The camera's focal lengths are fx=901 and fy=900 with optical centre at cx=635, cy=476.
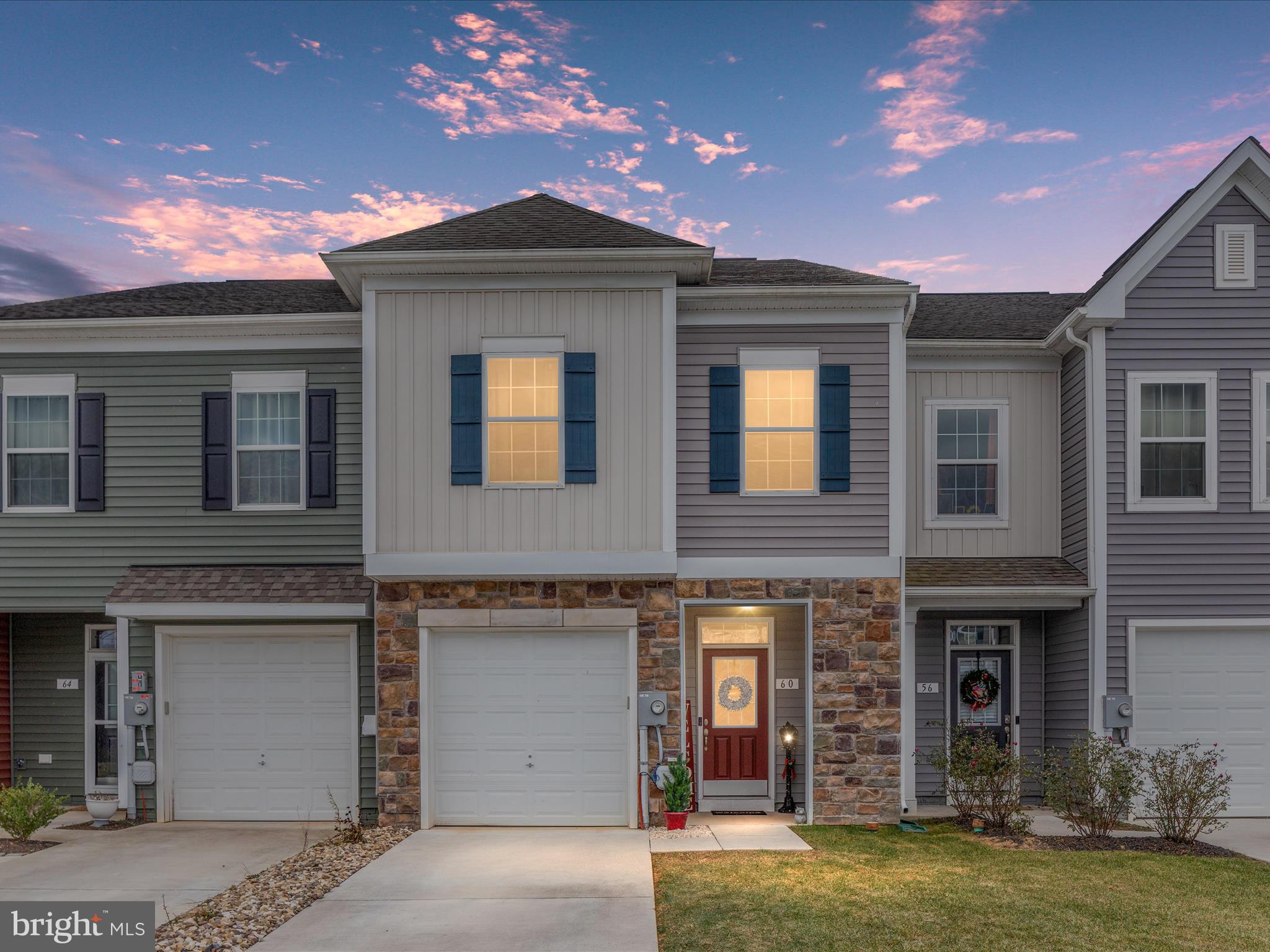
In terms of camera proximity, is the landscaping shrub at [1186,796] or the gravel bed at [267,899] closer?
the gravel bed at [267,899]

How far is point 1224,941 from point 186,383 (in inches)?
466

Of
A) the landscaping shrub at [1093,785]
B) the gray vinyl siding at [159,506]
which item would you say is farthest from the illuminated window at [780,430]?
the gray vinyl siding at [159,506]

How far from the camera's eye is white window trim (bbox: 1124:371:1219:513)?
10984mm

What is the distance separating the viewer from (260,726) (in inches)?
439

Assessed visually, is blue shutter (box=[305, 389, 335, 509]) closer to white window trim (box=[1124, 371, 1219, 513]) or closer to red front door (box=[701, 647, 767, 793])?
red front door (box=[701, 647, 767, 793])

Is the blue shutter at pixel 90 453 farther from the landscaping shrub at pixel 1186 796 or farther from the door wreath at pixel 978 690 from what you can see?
the landscaping shrub at pixel 1186 796

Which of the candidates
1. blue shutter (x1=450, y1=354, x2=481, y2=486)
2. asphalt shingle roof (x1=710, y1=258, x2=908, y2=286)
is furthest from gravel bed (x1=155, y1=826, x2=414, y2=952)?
asphalt shingle roof (x1=710, y1=258, x2=908, y2=286)

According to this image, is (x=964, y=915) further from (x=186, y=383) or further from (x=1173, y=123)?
(x=1173, y=123)

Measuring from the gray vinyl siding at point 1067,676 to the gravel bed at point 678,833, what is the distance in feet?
15.6

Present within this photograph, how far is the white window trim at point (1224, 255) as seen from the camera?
11062 mm

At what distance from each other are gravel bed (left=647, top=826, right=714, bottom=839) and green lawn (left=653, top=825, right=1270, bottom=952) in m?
0.82

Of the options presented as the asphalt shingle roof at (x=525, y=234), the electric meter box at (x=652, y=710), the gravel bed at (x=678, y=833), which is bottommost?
the gravel bed at (x=678, y=833)

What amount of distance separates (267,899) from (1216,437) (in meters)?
11.4

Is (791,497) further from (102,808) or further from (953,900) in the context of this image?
(102,808)
